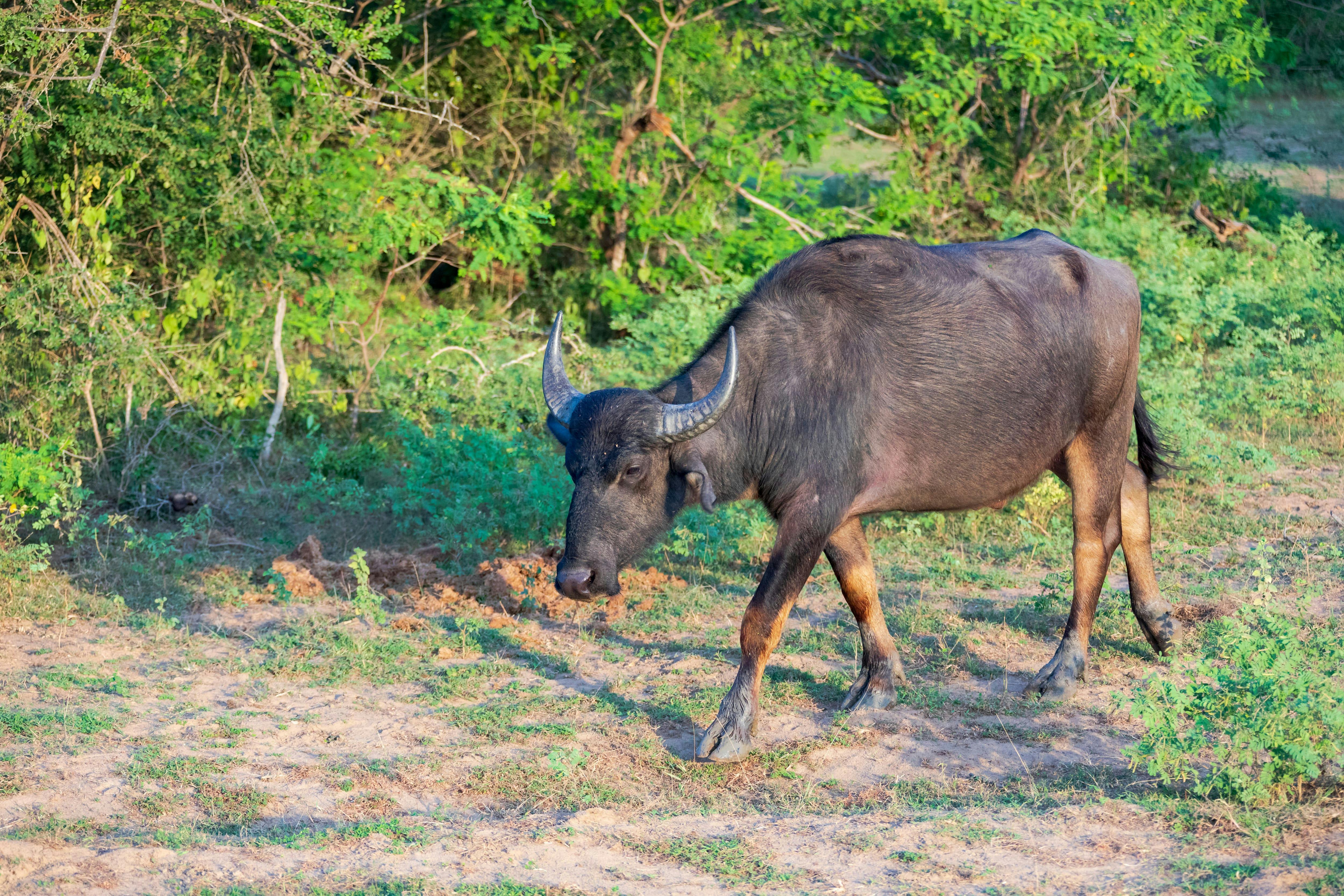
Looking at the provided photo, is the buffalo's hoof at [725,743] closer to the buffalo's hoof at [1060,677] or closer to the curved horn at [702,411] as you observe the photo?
the curved horn at [702,411]

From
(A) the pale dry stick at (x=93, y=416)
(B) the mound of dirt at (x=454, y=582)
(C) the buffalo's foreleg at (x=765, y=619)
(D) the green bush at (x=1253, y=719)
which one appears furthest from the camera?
(A) the pale dry stick at (x=93, y=416)

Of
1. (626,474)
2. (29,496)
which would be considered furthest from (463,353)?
(626,474)

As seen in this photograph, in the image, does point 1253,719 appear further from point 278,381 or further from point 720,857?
point 278,381

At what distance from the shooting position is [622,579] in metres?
6.81

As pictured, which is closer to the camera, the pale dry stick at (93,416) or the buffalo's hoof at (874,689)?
the buffalo's hoof at (874,689)

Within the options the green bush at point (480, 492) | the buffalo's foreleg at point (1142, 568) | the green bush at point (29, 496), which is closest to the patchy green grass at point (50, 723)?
the green bush at point (29, 496)

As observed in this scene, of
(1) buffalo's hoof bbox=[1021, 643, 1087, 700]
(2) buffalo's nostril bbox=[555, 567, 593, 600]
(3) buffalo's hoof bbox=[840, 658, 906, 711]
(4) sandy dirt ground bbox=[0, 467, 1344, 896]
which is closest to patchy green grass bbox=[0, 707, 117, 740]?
(4) sandy dirt ground bbox=[0, 467, 1344, 896]

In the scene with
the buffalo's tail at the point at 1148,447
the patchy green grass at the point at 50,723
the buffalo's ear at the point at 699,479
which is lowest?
the patchy green grass at the point at 50,723

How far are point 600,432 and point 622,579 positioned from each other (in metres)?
2.10

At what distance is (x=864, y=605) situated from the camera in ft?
18.0

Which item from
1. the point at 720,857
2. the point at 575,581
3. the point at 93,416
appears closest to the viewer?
the point at 720,857

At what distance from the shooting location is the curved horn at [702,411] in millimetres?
4766

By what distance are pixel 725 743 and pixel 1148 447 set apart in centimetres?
292

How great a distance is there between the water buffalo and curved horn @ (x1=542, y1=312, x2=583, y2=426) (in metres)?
0.01
